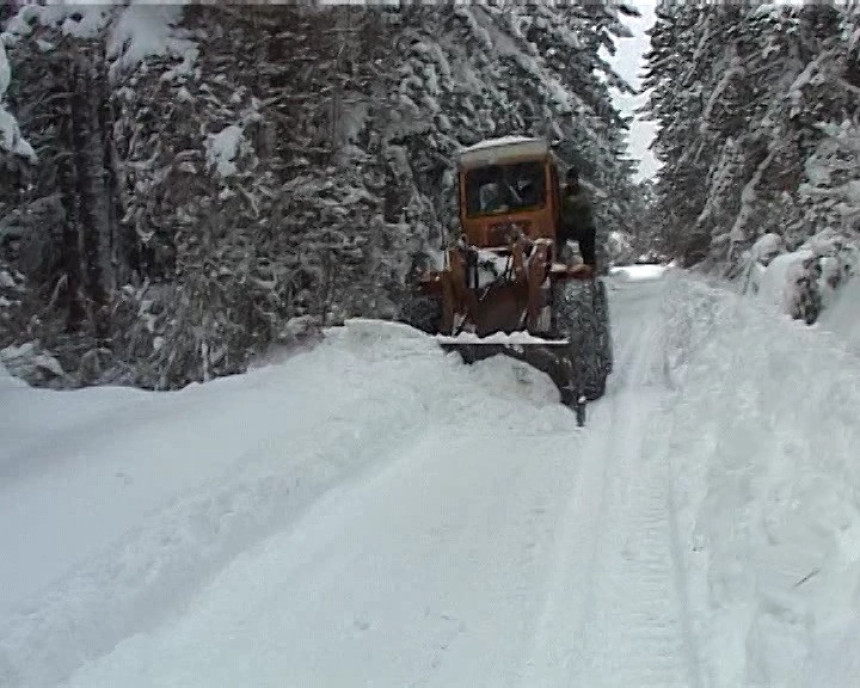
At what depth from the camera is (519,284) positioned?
1120 cm

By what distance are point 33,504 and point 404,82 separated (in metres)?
11.2

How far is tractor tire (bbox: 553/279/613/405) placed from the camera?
978 centimetres

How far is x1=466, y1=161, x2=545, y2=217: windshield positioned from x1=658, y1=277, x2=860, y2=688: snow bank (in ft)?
13.8

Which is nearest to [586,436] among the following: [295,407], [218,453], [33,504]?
[295,407]

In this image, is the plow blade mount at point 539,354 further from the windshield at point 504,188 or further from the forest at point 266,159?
the forest at point 266,159

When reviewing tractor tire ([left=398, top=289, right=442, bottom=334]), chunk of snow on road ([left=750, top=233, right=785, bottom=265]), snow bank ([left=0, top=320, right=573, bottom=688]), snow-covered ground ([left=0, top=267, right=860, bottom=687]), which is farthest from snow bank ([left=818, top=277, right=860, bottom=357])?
chunk of snow on road ([left=750, top=233, right=785, bottom=265])

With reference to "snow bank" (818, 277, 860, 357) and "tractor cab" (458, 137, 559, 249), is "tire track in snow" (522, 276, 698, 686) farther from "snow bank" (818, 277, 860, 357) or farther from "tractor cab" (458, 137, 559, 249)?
"tractor cab" (458, 137, 559, 249)

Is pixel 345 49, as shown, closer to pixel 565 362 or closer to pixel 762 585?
pixel 565 362

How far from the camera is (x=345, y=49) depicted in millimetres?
14125

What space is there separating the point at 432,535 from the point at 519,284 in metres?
5.68

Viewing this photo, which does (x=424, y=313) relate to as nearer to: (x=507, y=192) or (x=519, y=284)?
(x=519, y=284)

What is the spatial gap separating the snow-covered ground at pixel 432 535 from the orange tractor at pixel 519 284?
1.03 meters

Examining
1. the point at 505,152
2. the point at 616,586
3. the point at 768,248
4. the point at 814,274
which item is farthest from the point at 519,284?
the point at 768,248

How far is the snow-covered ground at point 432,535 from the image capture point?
4.20m
